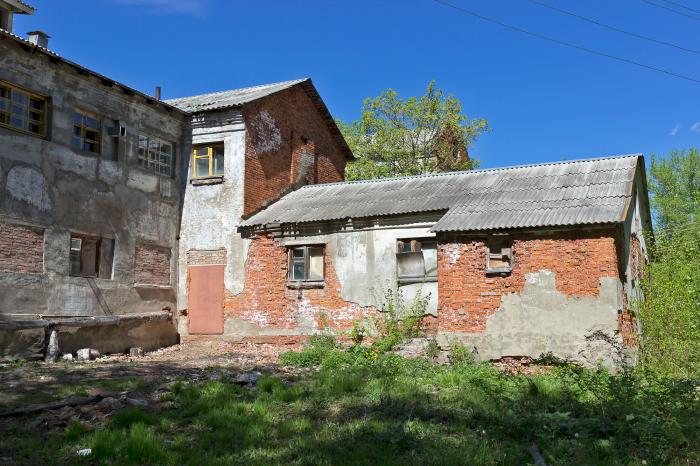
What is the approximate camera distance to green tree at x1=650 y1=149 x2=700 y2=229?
3369cm

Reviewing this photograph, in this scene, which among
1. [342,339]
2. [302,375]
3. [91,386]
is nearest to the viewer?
[91,386]

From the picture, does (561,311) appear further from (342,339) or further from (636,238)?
(342,339)

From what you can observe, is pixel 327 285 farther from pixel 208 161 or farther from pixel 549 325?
pixel 549 325

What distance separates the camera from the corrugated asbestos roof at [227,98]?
18.9 metres

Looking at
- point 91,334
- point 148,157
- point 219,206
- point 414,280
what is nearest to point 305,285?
point 414,280

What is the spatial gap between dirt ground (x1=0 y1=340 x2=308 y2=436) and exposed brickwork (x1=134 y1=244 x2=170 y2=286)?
2.08 metres

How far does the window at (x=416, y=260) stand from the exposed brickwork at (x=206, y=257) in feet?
18.0

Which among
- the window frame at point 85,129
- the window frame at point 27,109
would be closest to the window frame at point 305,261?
the window frame at point 85,129

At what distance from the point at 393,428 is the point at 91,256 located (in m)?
11.5

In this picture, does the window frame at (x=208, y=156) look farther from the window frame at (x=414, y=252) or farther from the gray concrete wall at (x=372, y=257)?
the window frame at (x=414, y=252)

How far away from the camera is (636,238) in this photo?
1612 centimetres

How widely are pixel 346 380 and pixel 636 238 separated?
9.72 metres

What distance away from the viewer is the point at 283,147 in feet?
68.0

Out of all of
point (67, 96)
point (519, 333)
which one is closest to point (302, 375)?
point (519, 333)
